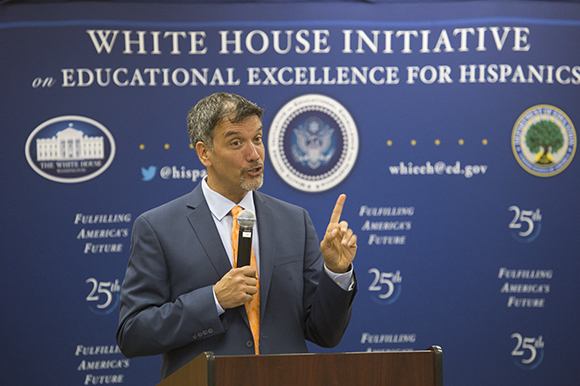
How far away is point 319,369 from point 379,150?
2210mm

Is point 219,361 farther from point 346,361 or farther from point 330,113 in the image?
point 330,113

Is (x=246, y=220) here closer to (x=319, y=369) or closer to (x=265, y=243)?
(x=265, y=243)

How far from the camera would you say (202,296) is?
1746 mm

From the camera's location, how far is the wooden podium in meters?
1.24

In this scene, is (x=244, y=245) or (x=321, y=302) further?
(x=321, y=302)

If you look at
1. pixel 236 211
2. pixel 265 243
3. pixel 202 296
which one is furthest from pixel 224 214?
pixel 202 296

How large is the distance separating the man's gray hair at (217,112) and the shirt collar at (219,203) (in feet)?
0.51

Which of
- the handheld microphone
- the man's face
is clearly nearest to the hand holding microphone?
the handheld microphone

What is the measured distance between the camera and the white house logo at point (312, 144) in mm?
3334

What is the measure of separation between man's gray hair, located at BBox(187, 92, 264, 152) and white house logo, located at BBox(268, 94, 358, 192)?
4.43 ft

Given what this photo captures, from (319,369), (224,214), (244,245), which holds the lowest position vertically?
(319,369)

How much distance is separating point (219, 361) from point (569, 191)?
2.83m

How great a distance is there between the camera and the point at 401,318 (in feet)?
10.9

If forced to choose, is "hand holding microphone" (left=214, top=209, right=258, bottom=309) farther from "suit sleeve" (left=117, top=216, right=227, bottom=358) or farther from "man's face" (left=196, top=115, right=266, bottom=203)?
"man's face" (left=196, top=115, right=266, bottom=203)
